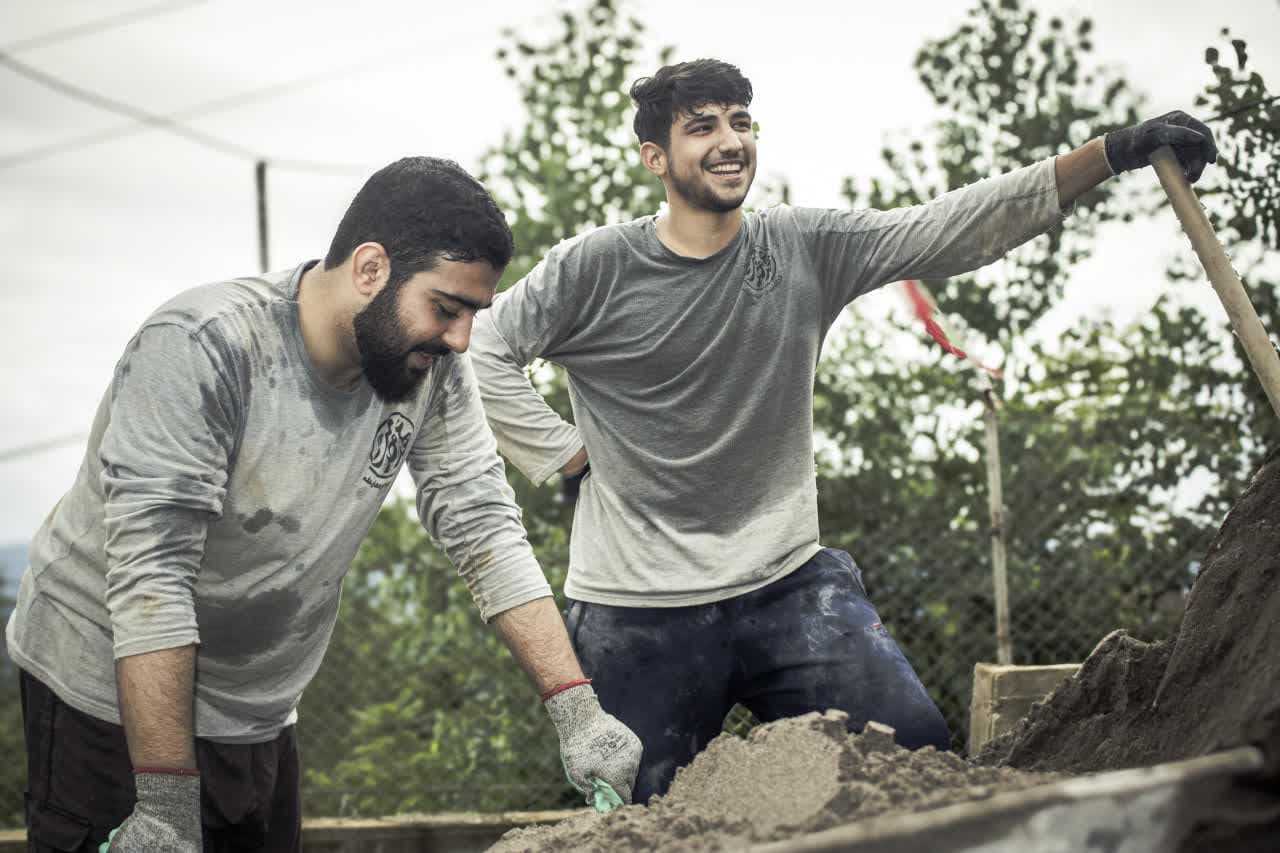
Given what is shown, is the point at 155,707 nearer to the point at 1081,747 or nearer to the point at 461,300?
the point at 461,300

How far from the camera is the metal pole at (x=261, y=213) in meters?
5.64

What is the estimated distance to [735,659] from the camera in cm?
285

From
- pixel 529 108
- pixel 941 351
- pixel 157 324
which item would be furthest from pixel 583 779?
pixel 529 108

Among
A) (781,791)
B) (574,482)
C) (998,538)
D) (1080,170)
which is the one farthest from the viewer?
(998,538)

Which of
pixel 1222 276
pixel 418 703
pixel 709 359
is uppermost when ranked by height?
pixel 1222 276

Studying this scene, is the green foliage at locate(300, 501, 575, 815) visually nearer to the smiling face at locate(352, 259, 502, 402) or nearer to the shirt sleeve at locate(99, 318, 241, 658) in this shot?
the smiling face at locate(352, 259, 502, 402)

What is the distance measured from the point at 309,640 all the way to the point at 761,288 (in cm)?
121

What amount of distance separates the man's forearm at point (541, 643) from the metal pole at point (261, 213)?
3.51 metres

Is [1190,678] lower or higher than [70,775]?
higher

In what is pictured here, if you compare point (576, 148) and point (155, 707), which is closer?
point (155, 707)

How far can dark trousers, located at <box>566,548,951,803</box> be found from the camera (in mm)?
2738

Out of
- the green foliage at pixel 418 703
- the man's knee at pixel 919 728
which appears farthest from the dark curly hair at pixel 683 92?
the green foliage at pixel 418 703

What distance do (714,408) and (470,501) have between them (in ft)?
1.92

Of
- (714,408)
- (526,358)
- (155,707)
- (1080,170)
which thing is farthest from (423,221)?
(1080,170)
